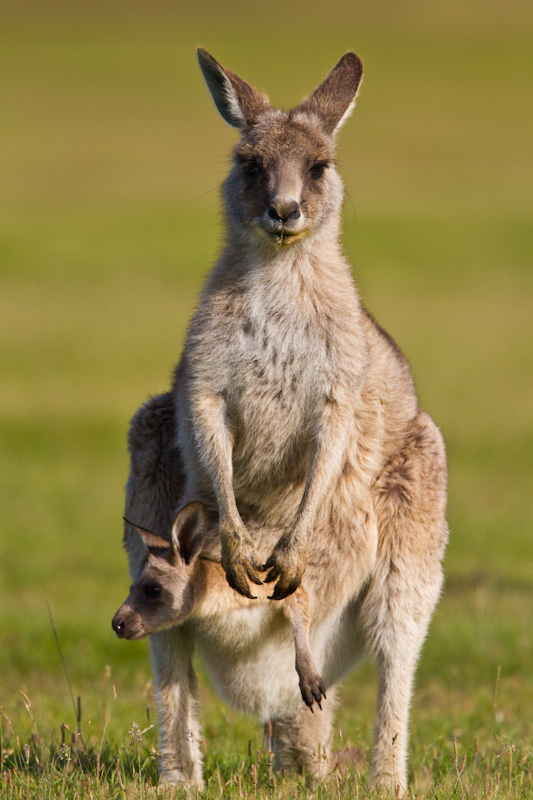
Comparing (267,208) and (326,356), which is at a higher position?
(267,208)

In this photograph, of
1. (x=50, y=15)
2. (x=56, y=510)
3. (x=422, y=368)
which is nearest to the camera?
(x=56, y=510)

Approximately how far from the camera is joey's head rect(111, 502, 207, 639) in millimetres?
4238

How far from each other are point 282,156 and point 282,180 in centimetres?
15

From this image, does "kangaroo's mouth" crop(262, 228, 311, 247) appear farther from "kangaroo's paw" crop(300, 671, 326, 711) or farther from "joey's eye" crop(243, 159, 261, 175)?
"kangaroo's paw" crop(300, 671, 326, 711)

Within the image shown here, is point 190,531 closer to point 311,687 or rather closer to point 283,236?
point 311,687

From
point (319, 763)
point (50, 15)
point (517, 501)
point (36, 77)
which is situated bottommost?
point (517, 501)

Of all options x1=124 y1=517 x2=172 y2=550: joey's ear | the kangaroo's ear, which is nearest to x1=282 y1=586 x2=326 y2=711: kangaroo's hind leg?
x1=124 y1=517 x2=172 y2=550: joey's ear

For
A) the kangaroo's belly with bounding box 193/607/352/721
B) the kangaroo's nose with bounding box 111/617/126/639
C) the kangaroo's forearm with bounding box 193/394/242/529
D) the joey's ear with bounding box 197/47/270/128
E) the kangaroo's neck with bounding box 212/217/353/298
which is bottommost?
the kangaroo's belly with bounding box 193/607/352/721

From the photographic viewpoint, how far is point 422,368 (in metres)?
18.0

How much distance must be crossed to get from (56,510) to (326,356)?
26.5 feet

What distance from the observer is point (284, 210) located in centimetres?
418

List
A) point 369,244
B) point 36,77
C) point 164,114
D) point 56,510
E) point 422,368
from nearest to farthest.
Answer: point 56,510, point 422,368, point 369,244, point 164,114, point 36,77

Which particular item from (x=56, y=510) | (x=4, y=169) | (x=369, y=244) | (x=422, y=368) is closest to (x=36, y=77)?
(x=4, y=169)

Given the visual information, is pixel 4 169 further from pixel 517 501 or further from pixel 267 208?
pixel 267 208
